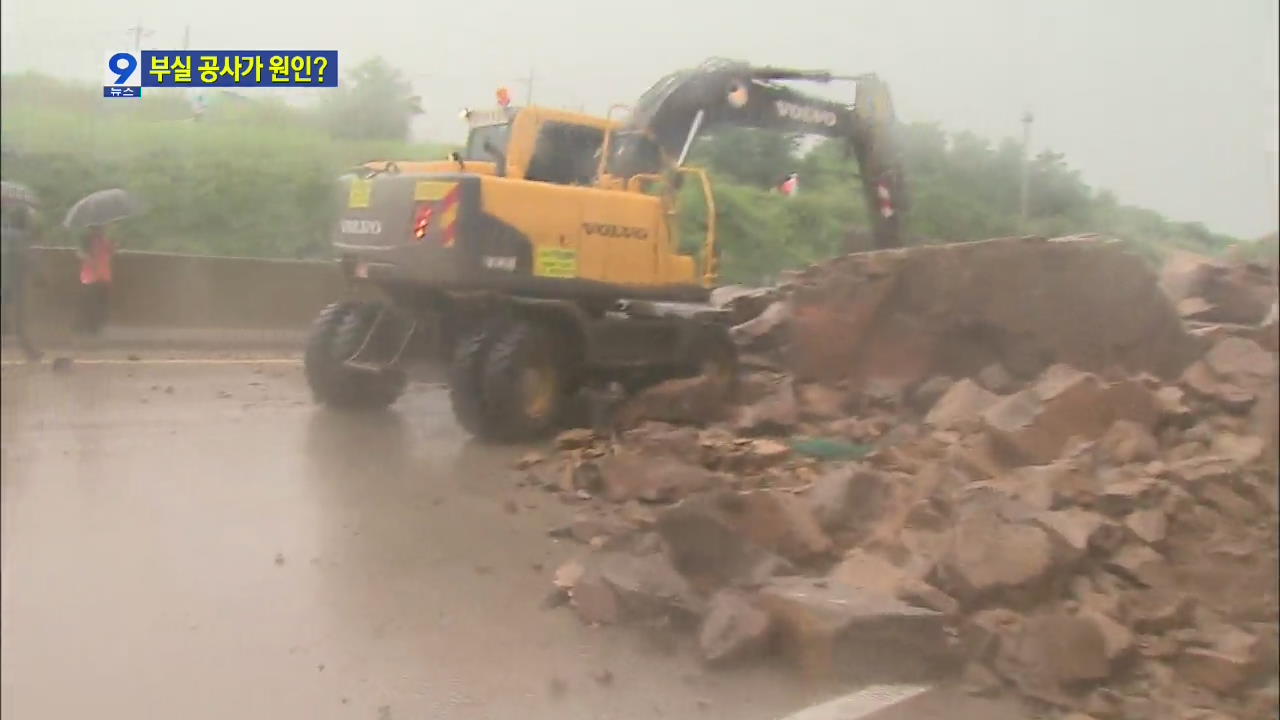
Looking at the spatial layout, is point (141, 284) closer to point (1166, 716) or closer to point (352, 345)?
point (352, 345)

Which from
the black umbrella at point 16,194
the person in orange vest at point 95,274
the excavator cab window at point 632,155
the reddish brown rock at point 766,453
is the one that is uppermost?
the excavator cab window at point 632,155

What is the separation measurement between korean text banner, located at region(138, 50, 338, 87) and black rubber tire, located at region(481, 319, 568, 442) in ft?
9.33

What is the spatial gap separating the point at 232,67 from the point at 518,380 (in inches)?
130

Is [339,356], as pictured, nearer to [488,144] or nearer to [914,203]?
[488,144]

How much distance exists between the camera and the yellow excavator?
5.95 meters

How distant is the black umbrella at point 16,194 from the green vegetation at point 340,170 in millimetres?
57

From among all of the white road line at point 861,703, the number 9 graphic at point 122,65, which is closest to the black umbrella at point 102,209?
the number 9 graphic at point 122,65

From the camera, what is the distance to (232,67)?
405 cm

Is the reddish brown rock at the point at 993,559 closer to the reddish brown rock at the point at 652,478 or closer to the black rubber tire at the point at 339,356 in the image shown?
the reddish brown rock at the point at 652,478

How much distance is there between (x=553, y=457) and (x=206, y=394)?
1.72 m

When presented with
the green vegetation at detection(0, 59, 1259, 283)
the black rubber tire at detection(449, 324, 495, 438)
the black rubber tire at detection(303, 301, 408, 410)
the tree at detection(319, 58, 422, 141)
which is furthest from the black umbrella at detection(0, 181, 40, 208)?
the black rubber tire at detection(449, 324, 495, 438)

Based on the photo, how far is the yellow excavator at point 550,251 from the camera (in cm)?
595

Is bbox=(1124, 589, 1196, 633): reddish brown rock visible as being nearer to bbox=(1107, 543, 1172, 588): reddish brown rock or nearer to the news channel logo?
bbox=(1107, 543, 1172, 588): reddish brown rock

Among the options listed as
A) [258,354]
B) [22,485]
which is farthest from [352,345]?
[22,485]
